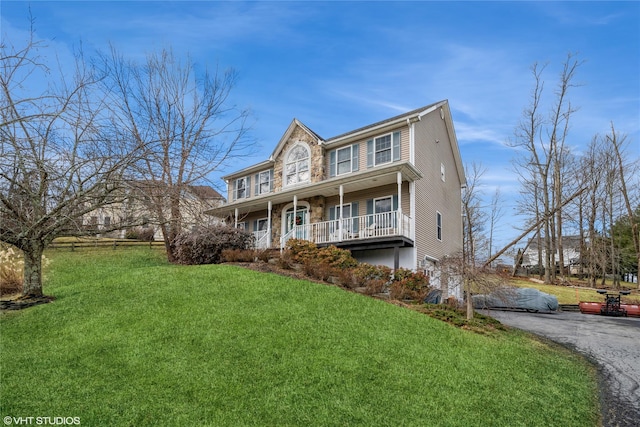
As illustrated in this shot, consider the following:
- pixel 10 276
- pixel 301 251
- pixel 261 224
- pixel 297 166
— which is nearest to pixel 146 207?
pixel 10 276

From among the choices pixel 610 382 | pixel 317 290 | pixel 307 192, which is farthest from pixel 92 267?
pixel 610 382

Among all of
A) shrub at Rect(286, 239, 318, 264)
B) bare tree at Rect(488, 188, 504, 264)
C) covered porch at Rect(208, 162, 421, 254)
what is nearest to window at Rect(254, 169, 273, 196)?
covered porch at Rect(208, 162, 421, 254)

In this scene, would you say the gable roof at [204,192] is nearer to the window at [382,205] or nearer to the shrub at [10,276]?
the shrub at [10,276]

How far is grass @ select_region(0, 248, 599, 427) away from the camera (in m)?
4.46

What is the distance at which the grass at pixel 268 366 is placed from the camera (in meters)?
4.46

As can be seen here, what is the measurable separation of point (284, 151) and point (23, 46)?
1485cm

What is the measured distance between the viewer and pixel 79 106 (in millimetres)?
7723

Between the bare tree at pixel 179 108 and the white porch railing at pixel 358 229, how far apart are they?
4611 mm

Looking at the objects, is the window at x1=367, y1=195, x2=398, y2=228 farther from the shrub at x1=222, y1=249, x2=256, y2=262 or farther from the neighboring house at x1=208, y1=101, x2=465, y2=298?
the shrub at x1=222, y1=249, x2=256, y2=262

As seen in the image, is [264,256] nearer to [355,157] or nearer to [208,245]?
[208,245]

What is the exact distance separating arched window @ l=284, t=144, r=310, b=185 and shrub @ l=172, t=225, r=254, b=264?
4016 millimetres

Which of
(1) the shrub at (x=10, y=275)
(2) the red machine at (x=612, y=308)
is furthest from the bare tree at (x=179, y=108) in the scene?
(2) the red machine at (x=612, y=308)

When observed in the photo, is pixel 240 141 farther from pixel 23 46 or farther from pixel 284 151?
pixel 23 46

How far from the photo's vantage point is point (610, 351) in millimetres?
9023
